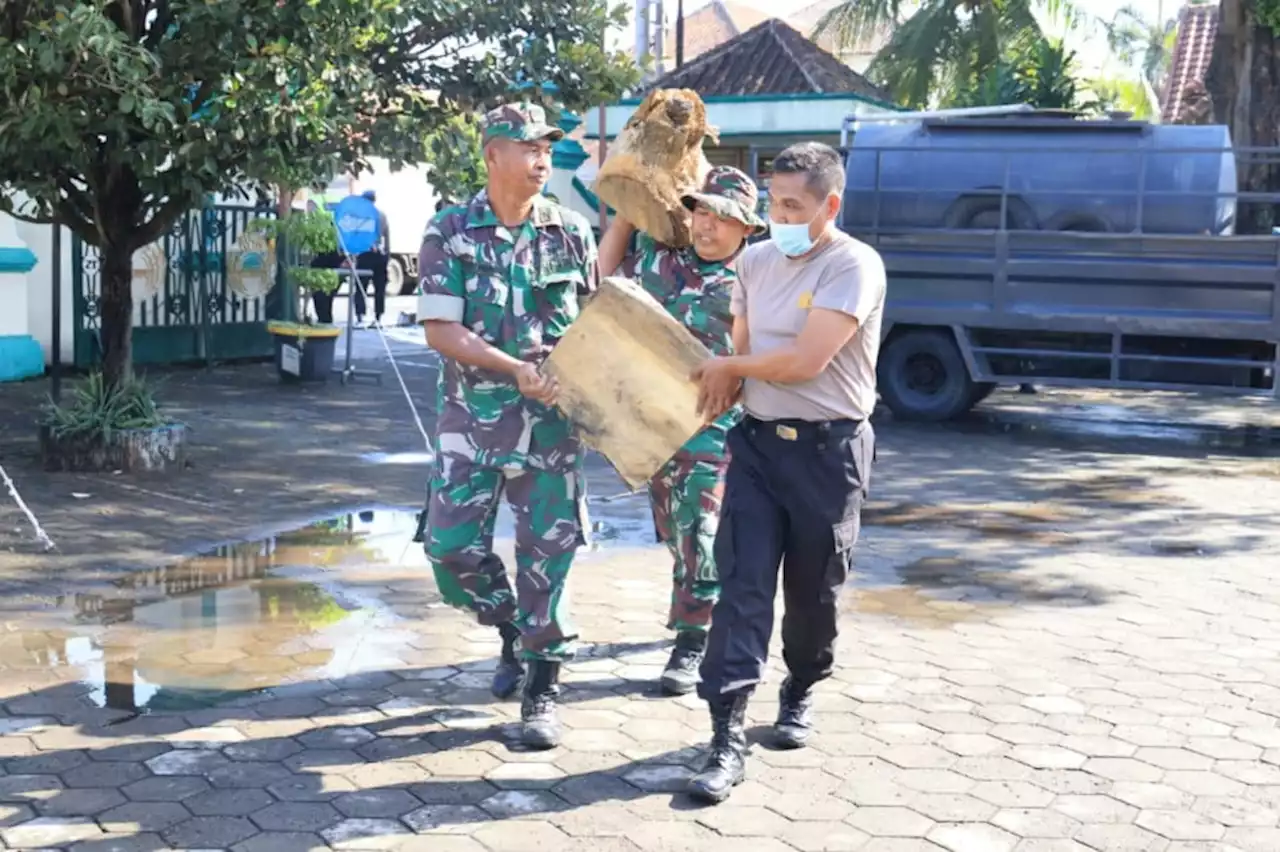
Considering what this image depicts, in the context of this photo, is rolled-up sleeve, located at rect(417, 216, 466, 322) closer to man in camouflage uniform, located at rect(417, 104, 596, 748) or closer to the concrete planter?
man in camouflage uniform, located at rect(417, 104, 596, 748)

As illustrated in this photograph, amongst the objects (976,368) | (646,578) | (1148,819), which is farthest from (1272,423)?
(1148,819)

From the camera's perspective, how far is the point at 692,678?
4.86m

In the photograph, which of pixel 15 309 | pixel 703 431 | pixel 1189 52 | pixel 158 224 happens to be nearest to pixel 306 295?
pixel 15 309

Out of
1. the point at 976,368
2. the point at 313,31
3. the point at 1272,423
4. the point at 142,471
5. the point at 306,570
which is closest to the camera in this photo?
the point at 306,570

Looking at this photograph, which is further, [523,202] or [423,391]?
[423,391]

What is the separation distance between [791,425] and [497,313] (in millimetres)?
965

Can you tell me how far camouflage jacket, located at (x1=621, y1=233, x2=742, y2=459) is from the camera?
15.4ft

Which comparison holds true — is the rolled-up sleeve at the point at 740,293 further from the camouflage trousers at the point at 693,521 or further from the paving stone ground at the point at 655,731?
the paving stone ground at the point at 655,731

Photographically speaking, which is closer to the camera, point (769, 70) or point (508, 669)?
point (508, 669)

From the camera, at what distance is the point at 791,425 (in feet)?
13.1

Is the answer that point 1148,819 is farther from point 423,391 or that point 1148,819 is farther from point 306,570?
point 423,391

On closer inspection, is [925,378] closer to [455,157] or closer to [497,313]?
[455,157]

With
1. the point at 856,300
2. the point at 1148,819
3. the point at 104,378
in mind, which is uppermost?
the point at 856,300

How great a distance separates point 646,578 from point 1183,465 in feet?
16.9
